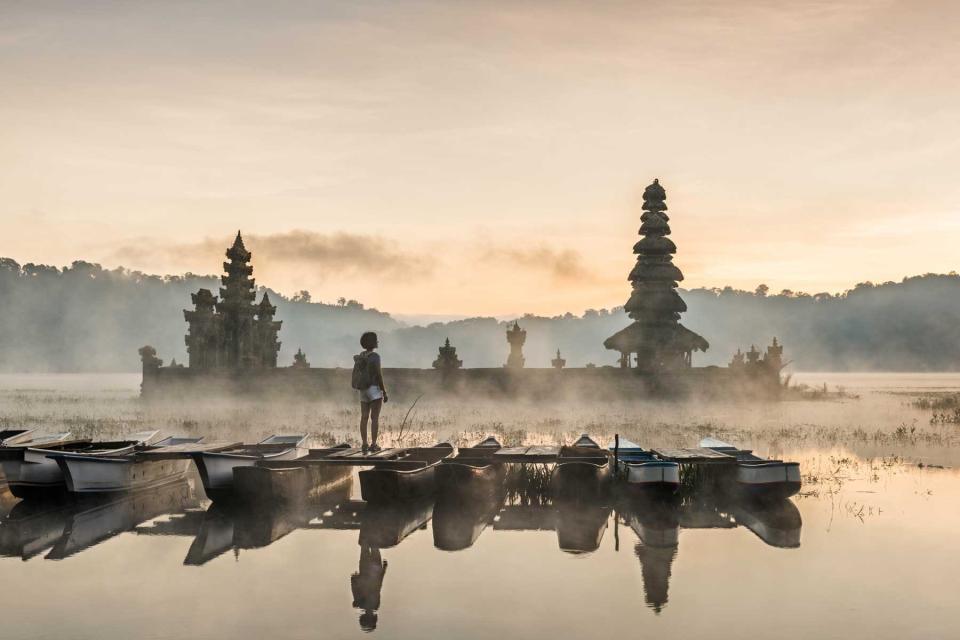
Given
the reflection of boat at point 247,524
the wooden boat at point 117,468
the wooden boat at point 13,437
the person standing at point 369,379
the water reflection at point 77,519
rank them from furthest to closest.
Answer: the wooden boat at point 13,437 → the person standing at point 369,379 → the wooden boat at point 117,468 → the water reflection at point 77,519 → the reflection of boat at point 247,524

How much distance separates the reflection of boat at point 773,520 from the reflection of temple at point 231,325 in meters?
36.9

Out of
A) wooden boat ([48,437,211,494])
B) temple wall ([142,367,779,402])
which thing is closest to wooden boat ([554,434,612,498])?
wooden boat ([48,437,211,494])

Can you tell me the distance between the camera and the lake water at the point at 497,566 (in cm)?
1002

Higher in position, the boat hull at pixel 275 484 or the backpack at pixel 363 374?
the backpack at pixel 363 374

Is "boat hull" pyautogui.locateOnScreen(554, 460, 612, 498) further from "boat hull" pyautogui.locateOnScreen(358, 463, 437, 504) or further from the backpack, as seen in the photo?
the backpack

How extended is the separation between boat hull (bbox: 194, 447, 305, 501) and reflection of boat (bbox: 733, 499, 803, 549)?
28.3ft

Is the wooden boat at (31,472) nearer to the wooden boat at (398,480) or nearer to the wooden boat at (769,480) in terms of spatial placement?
the wooden boat at (398,480)

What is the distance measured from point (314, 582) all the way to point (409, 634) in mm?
2406

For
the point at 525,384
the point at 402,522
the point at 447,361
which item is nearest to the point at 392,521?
the point at 402,522

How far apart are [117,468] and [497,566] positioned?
8.55 m

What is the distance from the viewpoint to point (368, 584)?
11531 millimetres

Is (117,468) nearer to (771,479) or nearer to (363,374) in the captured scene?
(363,374)

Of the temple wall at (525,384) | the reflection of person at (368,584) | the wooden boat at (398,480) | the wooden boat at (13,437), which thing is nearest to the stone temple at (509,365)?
the temple wall at (525,384)

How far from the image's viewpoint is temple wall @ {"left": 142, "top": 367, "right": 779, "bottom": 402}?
149 ft
